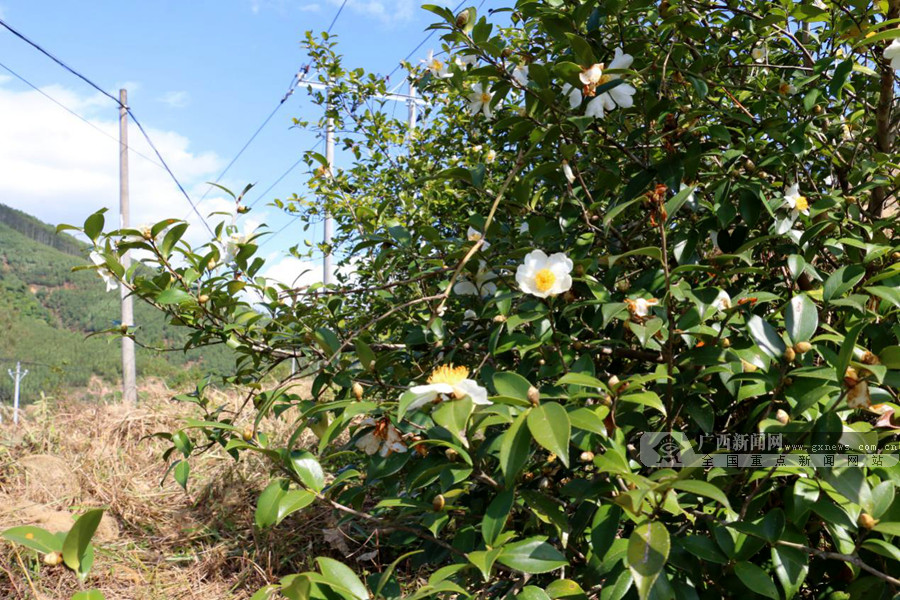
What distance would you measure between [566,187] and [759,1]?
51 centimetres

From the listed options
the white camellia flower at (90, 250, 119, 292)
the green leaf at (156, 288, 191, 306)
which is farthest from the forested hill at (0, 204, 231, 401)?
the green leaf at (156, 288, 191, 306)

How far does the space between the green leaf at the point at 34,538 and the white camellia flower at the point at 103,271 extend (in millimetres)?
660

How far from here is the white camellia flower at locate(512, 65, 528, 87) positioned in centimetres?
113

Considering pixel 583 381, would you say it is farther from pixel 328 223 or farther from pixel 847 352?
pixel 328 223

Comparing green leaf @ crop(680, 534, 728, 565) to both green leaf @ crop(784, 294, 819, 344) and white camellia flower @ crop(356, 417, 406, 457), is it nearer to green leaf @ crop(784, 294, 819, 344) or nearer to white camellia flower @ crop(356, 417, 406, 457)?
green leaf @ crop(784, 294, 819, 344)

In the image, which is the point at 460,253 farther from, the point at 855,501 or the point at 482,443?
the point at 855,501

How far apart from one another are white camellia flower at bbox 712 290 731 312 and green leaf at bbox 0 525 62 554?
896mm

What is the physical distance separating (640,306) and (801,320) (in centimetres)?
20

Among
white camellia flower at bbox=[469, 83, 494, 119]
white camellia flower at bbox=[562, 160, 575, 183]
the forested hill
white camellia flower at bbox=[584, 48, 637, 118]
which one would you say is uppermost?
white camellia flower at bbox=[469, 83, 494, 119]

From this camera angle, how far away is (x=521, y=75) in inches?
45.8

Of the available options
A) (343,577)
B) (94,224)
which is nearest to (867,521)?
(343,577)

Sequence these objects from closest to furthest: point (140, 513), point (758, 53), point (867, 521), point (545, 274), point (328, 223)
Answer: point (867, 521) < point (545, 274) < point (758, 53) < point (140, 513) < point (328, 223)

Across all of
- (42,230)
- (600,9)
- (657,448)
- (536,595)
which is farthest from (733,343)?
(42,230)

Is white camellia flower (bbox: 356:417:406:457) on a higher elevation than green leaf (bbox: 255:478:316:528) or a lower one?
higher
